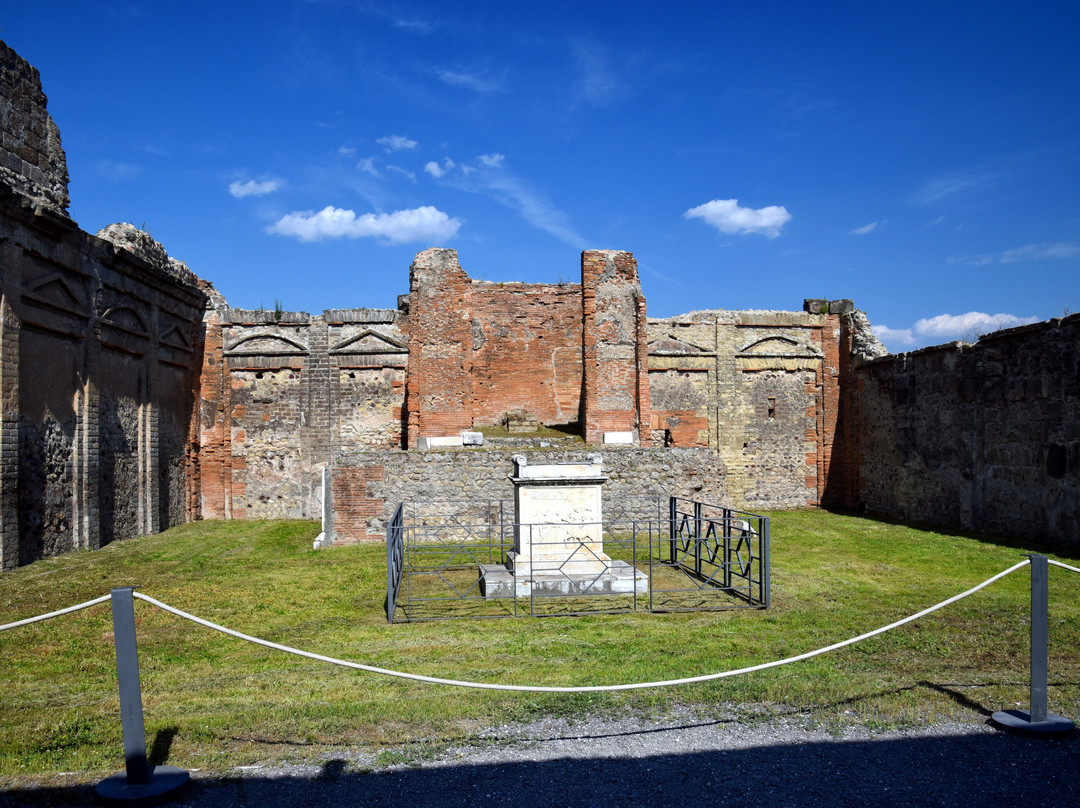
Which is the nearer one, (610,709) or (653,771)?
(653,771)

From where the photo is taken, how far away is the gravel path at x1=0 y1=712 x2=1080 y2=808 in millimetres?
3666

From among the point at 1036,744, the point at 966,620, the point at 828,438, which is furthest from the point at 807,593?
the point at 828,438

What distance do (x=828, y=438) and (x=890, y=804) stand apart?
656 inches

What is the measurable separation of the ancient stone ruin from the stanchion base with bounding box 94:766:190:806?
8987 mm

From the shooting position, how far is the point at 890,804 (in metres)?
3.61

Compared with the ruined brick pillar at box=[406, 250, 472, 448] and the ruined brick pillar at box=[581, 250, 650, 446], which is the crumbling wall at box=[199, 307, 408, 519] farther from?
the ruined brick pillar at box=[581, 250, 650, 446]

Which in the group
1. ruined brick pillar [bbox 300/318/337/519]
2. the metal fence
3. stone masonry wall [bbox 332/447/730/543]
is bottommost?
the metal fence

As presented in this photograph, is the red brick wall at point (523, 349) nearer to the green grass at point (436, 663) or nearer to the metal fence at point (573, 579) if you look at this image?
the metal fence at point (573, 579)

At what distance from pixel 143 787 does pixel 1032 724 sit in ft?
17.2

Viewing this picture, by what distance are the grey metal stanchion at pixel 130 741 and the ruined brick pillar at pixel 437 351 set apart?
12.5 meters

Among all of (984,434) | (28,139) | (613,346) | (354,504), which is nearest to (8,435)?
(354,504)

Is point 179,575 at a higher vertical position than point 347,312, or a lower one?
lower

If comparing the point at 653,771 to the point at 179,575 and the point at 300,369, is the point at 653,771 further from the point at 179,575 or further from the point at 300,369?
the point at 300,369

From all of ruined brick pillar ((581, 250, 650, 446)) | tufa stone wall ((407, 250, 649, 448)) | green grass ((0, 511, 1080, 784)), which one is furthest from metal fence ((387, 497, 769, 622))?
tufa stone wall ((407, 250, 649, 448))
